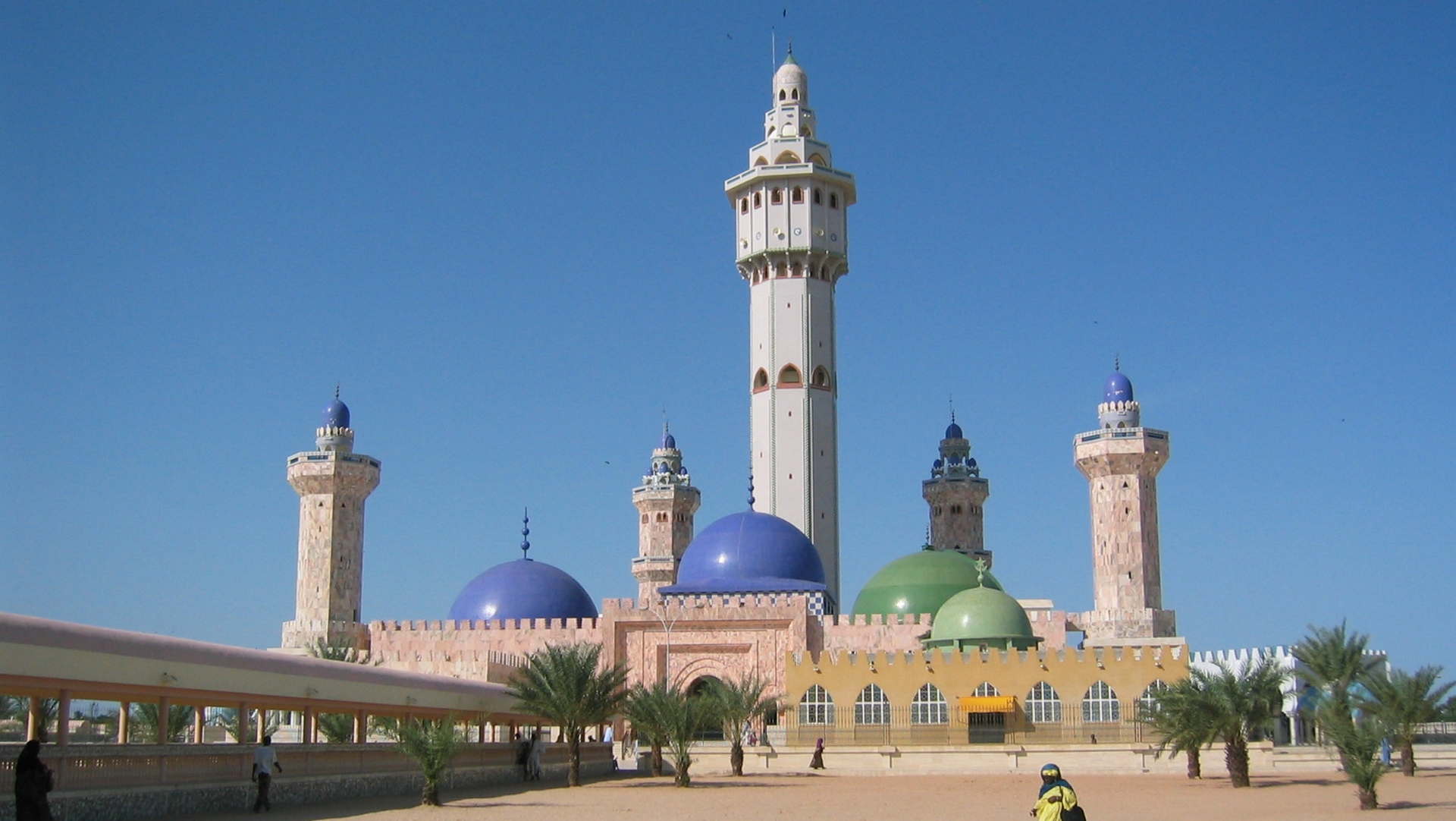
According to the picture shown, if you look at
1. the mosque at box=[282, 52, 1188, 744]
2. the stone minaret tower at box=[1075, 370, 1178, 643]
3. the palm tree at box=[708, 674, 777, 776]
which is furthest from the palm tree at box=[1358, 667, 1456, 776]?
the stone minaret tower at box=[1075, 370, 1178, 643]

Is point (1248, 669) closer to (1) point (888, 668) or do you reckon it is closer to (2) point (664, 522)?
(1) point (888, 668)

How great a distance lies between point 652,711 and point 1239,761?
8893 millimetres

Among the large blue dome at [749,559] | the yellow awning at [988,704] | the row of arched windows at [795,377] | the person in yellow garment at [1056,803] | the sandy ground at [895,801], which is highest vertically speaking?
the row of arched windows at [795,377]

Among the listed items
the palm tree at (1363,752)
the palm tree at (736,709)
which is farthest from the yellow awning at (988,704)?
the palm tree at (1363,752)

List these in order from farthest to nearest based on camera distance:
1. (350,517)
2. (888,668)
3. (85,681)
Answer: (350,517)
(888,668)
(85,681)

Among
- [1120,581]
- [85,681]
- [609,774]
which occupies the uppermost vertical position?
[1120,581]

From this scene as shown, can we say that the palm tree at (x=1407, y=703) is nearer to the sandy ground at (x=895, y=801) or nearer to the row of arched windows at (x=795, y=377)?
the sandy ground at (x=895, y=801)

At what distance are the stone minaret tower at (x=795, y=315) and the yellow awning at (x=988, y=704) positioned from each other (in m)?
11.6

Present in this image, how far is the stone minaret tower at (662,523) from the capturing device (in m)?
53.9

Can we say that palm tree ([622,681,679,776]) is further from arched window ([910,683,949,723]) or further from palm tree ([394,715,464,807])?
arched window ([910,683,949,723])

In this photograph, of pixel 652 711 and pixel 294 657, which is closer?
pixel 294 657

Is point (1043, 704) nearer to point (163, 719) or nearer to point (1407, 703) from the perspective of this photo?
point (1407, 703)

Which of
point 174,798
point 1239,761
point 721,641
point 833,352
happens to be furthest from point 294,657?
point 833,352

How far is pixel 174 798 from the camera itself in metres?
16.2
